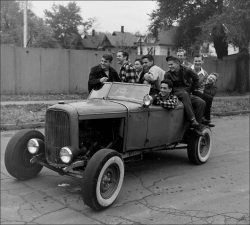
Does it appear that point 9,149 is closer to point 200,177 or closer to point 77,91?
point 200,177

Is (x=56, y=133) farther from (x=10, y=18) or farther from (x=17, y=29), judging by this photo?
(x=10, y=18)

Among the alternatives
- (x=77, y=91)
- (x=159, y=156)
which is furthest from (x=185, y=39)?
(x=159, y=156)

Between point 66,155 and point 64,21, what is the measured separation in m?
67.0

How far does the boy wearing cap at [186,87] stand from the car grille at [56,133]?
2.51 metres

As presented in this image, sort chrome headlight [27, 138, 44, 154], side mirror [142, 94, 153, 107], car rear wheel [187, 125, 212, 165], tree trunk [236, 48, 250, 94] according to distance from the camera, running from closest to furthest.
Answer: chrome headlight [27, 138, 44, 154] → side mirror [142, 94, 153, 107] → car rear wheel [187, 125, 212, 165] → tree trunk [236, 48, 250, 94]

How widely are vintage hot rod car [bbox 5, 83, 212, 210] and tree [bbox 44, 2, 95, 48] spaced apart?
63492 mm

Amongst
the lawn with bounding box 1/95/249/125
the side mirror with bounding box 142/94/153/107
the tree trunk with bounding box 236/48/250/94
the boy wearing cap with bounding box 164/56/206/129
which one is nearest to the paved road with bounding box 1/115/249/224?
the boy wearing cap with bounding box 164/56/206/129

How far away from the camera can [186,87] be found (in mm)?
6707

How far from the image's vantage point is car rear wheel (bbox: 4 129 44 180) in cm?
536

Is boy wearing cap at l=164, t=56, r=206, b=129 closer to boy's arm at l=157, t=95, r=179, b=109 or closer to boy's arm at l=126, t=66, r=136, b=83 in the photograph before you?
boy's arm at l=157, t=95, r=179, b=109

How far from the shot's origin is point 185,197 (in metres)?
5.07

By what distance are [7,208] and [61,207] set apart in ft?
2.25

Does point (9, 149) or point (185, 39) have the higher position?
point (185, 39)

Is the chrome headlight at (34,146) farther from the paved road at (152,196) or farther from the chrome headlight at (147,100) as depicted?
the chrome headlight at (147,100)
